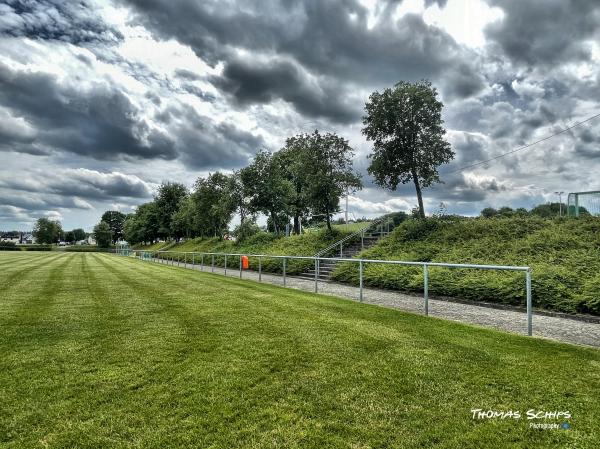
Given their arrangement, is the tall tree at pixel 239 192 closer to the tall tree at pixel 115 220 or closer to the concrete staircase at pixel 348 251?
the concrete staircase at pixel 348 251

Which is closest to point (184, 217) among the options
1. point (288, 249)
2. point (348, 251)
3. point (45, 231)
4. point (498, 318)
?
point (288, 249)

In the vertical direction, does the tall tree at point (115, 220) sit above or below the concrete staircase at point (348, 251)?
above

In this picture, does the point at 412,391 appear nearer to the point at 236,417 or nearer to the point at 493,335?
the point at 236,417

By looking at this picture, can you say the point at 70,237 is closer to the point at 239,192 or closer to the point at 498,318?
the point at 239,192

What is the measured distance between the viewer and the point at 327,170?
25641 mm

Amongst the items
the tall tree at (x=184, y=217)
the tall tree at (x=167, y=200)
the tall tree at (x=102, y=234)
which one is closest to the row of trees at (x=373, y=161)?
the tall tree at (x=184, y=217)

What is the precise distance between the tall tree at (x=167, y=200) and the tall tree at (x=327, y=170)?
2256 inches

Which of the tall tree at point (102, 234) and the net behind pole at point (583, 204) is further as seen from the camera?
the tall tree at point (102, 234)

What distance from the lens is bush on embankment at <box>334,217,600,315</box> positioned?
9672mm

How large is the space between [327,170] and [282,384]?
73.8 feet

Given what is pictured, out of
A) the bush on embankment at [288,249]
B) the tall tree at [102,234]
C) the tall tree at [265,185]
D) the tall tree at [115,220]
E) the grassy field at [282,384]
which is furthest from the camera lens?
the tall tree at [115,220]

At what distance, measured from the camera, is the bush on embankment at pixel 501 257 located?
967cm

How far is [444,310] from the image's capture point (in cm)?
959

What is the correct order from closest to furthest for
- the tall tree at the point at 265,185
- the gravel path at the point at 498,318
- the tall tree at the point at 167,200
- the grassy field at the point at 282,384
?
the grassy field at the point at 282,384, the gravel path at the point at 498,318, the tall tree at the point at 265,185, the tall tree at the point at 167,200
